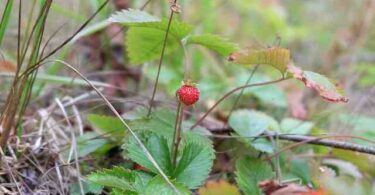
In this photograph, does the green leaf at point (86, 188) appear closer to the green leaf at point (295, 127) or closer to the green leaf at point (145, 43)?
the green leaf at point (145, 43)

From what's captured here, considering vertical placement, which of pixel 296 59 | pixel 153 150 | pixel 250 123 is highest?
pixel 296 59

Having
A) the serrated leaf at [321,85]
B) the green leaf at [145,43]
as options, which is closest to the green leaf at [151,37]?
the green leaf at [145,43]

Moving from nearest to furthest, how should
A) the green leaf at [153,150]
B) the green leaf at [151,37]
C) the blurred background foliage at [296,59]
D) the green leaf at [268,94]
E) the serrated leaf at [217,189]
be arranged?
the serrated leaf at [217,189] < the green leaf at [153,150] < the green leaf at [151,37] < the blurred background foliage at [296,59] < the green leaf at [268,94]

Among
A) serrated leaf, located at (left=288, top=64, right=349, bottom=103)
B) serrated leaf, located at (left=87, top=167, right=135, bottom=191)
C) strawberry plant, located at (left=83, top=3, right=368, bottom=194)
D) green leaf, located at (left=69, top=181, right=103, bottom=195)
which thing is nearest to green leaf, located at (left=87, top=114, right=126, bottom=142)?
strawberry plant, located at (left=83, top=3, right=368, bottom=194)

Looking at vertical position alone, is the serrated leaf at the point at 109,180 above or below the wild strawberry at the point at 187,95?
below

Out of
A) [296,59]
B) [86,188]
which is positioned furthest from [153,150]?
[296,59]

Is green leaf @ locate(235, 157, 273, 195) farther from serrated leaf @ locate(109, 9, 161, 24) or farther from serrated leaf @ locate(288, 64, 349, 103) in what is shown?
serrated leaf @ locate(109, 9, 161, 24)

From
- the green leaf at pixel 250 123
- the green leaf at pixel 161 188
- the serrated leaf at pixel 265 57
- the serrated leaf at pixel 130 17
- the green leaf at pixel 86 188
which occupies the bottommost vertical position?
the green leaf at pixel 86 188

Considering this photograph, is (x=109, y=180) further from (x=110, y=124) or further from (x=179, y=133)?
(x=110, y=124)
